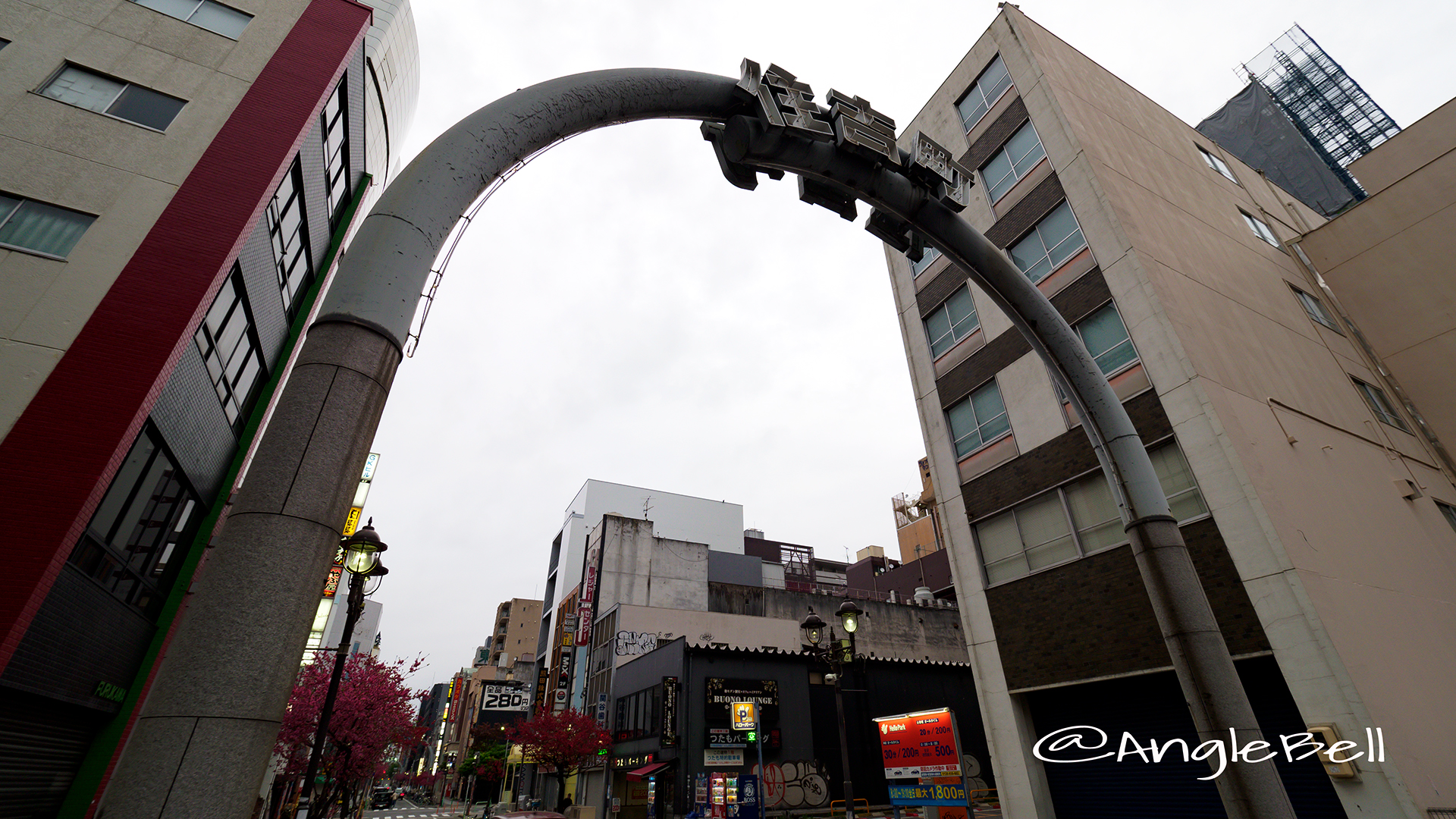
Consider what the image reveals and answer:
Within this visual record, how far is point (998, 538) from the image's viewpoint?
1828 cm

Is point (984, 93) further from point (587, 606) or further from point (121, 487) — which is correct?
point (587, 606)

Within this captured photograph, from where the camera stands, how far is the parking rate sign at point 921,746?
13188mm

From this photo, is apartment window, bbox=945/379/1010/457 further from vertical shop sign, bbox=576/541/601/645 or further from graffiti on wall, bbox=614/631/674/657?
vertical shop sign, bbox=576/541/601/645

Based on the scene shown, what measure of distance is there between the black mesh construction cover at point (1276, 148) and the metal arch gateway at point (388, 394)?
5636 cm

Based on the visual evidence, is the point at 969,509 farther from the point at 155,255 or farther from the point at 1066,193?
the point at 155,255

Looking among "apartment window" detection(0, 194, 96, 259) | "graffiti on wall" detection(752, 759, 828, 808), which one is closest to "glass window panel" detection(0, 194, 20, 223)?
"apartment window" detection(0, 194, 96, 259)

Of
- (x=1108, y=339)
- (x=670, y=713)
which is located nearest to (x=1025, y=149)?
(x=1108, y=339)

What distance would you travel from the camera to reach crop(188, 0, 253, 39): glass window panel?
17078mm

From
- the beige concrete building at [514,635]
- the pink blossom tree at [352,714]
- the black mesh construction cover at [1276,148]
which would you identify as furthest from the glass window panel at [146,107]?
the beige concrete building at [514,635]

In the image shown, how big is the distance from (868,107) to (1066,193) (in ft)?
44.2

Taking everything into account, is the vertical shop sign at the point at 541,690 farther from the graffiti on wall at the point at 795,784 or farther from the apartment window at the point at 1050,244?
the apartment window at the point at 1050,244

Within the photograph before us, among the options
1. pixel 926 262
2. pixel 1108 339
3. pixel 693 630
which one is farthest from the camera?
pixel 693 630

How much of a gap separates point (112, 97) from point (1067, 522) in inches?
1017
